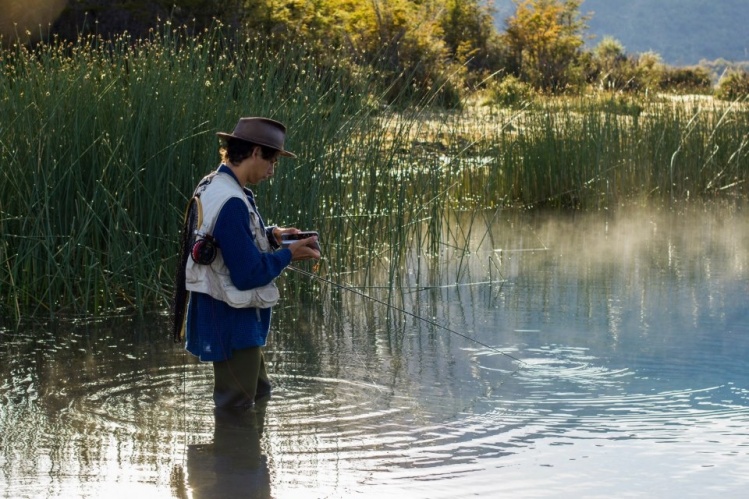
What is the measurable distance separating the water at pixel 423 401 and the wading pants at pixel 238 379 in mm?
109

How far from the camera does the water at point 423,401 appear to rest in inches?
171

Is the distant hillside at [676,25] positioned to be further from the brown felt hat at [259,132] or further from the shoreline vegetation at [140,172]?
the brown felt hat at [259,132]

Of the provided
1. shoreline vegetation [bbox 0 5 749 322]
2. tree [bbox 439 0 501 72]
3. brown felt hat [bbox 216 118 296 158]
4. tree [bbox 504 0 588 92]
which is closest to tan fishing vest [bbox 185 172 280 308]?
brown felt hat [bbox 216 118 296 158]

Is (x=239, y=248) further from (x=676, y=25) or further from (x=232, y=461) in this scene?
(x=676, y=25)

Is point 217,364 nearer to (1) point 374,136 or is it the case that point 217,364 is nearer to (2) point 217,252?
(2) point 217,252

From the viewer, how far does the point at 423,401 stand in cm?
545

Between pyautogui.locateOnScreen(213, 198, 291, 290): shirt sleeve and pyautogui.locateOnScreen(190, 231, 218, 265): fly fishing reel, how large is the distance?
29 millimetres

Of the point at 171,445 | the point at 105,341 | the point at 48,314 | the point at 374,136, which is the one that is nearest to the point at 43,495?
the point at 171,445

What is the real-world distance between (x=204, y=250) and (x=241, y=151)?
43cm

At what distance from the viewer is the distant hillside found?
151625mm

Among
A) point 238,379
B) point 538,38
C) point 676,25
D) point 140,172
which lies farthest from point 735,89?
point 676,25

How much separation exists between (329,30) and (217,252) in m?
16.2

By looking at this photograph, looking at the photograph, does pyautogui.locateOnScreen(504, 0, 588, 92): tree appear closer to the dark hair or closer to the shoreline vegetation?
the shoreline vegetation

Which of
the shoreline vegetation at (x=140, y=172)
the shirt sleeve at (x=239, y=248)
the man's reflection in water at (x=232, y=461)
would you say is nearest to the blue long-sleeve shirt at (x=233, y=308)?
the shirt sleeve at (x=239, y=248)
